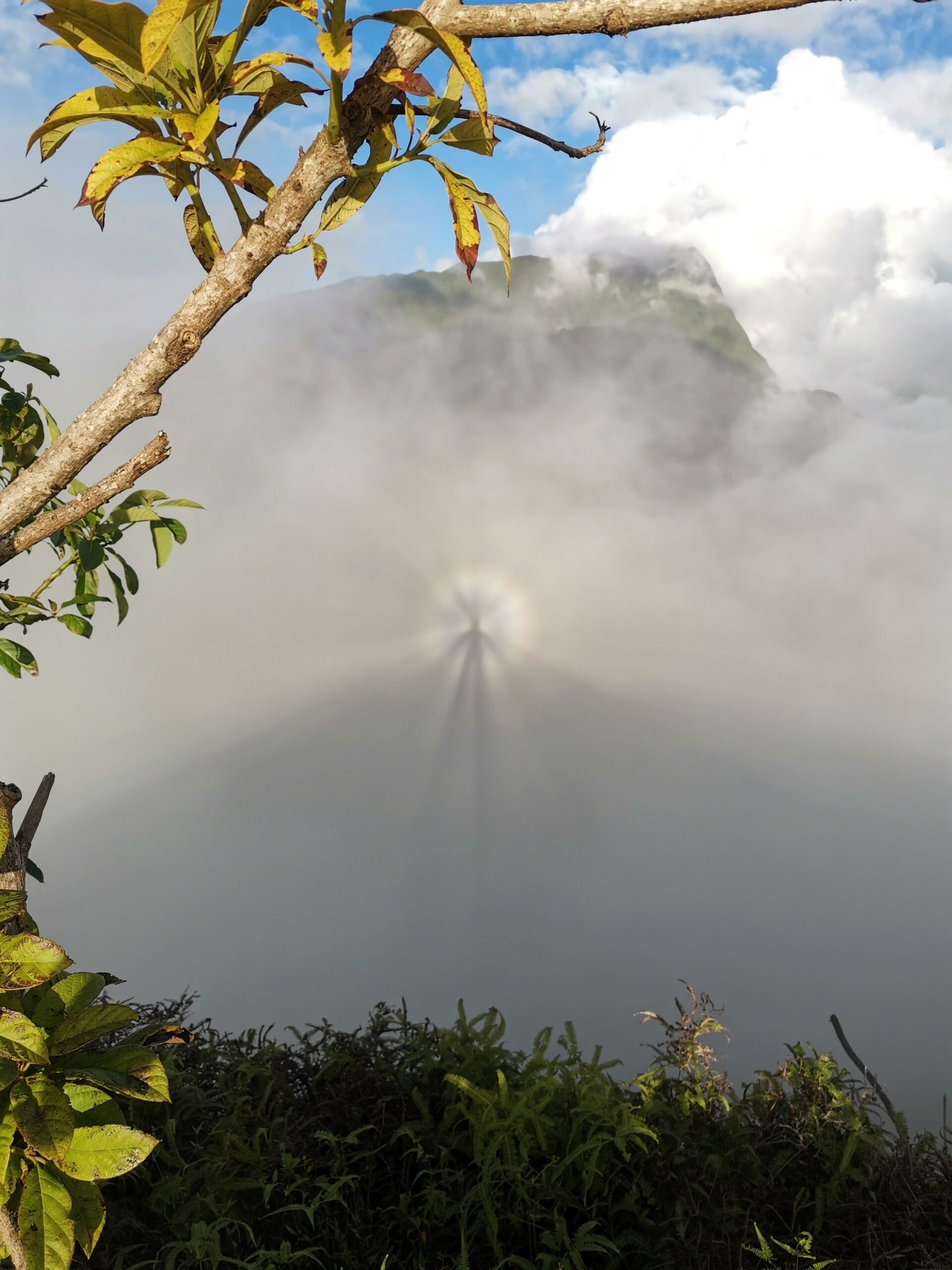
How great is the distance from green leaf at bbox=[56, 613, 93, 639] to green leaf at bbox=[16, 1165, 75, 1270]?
20.8 inches

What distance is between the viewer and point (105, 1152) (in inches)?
24.5

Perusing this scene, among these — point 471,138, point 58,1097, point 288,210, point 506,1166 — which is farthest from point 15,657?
point 506,1166

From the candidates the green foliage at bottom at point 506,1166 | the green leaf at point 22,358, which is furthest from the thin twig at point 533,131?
the green foliage at bottom at point 506,1166

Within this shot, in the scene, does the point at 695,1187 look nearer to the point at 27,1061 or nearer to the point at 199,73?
the point at 27,1061

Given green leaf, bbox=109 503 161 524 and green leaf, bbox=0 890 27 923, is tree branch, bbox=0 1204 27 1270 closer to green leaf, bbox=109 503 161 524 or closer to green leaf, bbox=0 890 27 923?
green leaf, bbox=0 890 27 923

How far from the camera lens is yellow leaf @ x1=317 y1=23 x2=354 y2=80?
1.59 ft

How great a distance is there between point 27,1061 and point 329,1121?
850 mm

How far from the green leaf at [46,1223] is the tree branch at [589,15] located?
32.5 inches

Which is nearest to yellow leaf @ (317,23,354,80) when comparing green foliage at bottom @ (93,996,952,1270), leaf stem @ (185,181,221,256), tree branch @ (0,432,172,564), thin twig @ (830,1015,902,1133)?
leaf stem @ (185,181,221,256)

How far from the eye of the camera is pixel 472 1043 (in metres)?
1.46

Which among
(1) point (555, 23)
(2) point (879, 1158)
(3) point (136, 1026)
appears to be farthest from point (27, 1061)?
(2) point (879, 1158)

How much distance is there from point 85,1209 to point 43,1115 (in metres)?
0.09

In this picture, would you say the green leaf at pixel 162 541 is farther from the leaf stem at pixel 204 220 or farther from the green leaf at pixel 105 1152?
the green leaf at pixel 105 1152

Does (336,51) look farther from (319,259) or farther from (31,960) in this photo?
(31,960)
